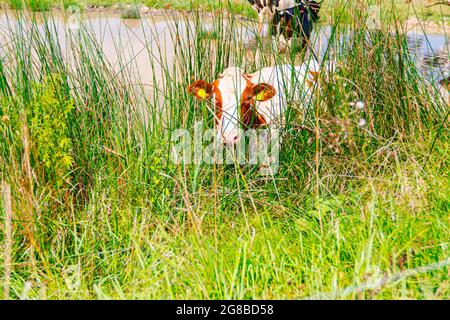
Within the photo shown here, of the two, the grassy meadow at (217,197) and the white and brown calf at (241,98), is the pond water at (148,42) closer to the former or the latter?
the grassy meadow at (217,197)

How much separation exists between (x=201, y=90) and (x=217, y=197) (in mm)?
733

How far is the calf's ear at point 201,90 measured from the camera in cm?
314

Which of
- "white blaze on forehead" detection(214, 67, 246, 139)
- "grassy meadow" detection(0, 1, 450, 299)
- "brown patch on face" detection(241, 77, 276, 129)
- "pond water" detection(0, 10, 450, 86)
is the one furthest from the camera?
"pond water" detection(0, 10, 450, 86)

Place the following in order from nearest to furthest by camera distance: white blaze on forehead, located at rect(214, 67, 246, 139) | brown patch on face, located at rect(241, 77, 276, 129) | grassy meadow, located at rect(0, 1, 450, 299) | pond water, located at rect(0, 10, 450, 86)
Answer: grassy meadow, located at rect(0, 1, 450, 299), white blaze on forehead, located at rect(214, 67, 246, 139), brown patch on face, located at rect(241, 77, 276, 129), pond water, located at rect(0, 10, 450, 86)

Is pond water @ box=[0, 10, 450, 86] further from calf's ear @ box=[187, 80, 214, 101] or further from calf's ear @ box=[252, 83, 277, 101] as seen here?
calf's ear @ box=[252, 83, 277, 101]

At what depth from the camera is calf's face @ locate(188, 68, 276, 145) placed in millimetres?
3086

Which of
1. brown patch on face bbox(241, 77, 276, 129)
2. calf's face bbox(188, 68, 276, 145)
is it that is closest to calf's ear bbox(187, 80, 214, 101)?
calf's face bbox(188, 68, 276, 145)

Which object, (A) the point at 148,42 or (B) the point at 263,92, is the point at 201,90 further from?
(A) the point at 148,42

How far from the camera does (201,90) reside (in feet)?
10.4

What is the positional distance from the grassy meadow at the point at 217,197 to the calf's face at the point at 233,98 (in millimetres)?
113

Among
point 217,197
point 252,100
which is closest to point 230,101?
point 252,100

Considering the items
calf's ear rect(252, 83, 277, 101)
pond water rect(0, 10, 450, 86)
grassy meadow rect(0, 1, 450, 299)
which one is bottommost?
grassy meadow rect(0, 1, 450, 299)

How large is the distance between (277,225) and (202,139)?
82cm
